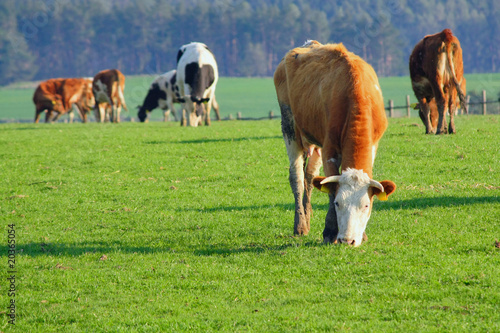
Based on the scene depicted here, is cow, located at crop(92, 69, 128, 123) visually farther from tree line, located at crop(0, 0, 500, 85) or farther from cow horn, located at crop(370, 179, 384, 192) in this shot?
tree line, located at crop(0, 0, 500, 85)

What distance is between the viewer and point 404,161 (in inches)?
562

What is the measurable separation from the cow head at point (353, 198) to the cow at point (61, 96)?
1518 inches

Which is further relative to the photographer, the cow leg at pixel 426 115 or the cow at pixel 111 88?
the cow at pixel 111 88

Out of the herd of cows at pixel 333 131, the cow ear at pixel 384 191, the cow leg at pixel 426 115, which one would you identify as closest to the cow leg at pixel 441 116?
the cow leg at pixel 426 115

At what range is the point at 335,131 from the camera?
24.6ft

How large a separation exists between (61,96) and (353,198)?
132 feet

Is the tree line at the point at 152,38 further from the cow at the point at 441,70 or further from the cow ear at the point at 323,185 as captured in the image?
the cow ear at the point at 323,185

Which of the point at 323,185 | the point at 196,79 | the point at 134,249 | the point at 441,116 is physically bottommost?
the point at 134,249

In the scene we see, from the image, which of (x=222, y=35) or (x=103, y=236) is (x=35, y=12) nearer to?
(x=222, y=35)

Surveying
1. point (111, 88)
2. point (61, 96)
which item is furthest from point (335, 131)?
point (61, 96)

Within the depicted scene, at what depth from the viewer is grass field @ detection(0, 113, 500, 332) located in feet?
19.5

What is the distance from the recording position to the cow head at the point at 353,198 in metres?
7.04

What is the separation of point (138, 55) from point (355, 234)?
130 metres

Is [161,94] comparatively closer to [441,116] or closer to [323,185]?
[441,116]
